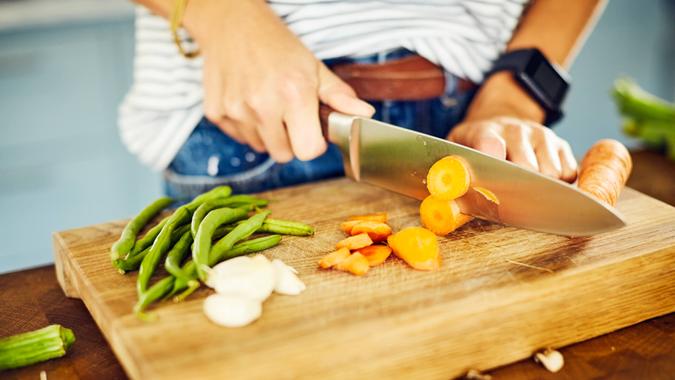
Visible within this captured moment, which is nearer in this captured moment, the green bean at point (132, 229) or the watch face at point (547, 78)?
the green bean at point (132, 229)

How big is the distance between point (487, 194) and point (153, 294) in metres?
0.65

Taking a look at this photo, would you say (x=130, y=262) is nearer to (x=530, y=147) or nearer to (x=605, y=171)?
(x=530, y=147)

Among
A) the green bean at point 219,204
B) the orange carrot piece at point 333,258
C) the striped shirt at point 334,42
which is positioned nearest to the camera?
the orange carrot piece at point 333,258

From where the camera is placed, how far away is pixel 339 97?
59.3 inches

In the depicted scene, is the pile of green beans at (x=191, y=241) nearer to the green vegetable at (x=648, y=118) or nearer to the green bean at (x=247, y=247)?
the green bean at (x=247, y=247)

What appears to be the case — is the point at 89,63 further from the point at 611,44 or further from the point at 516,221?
the point at 611,44

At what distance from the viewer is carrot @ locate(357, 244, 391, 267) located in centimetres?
127

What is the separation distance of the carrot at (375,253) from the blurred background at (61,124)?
2.42 m

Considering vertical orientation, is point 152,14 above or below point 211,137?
above

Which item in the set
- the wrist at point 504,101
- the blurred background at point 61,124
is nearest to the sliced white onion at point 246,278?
the wrist at point 504,101

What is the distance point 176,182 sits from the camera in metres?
1.81

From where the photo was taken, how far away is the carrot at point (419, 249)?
123cm

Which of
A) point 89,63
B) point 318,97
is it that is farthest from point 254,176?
point 89,63

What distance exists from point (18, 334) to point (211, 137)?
2.22 ft
